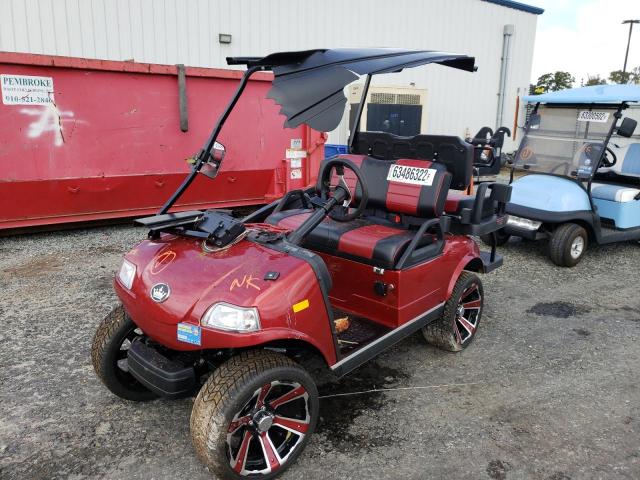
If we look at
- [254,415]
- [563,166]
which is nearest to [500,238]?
[563,166]

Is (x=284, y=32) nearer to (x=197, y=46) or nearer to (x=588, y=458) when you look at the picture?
(x=197, y=46)

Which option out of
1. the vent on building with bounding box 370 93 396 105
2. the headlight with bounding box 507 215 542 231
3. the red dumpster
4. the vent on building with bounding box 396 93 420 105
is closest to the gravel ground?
the headlight with bounding box 507 215 542 231

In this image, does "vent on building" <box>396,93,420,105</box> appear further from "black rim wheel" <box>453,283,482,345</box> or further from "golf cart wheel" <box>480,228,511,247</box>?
"black rim wheel" <box>453,283,482,345</box>

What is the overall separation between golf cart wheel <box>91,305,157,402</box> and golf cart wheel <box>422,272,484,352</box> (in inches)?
77.4

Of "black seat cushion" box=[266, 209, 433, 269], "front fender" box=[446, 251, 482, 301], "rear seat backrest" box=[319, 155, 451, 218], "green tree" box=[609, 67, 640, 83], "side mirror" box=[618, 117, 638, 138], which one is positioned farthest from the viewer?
"green tree" box=[609, 67, 640, 83]

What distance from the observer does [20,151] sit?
5.80m

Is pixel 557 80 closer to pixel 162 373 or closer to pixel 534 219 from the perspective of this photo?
pixel 534 219

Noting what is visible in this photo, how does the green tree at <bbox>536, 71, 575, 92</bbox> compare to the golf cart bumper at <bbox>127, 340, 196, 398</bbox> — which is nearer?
the golf cart bumper at <bbox>127, 340, 196, 398</bbox>

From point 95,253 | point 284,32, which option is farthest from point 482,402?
point 284,32

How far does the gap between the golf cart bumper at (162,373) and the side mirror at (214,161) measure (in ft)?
3.29

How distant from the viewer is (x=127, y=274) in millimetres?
2568

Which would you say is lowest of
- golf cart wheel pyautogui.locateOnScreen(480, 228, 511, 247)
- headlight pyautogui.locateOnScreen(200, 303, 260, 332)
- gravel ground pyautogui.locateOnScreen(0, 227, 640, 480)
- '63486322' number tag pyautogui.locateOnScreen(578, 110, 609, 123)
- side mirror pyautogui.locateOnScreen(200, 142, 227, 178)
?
gravel ground pyautogui.locateOnScreen(0, 227, 640, 480)

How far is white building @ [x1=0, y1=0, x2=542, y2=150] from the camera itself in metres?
8.32

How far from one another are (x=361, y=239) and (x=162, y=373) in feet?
4.63
